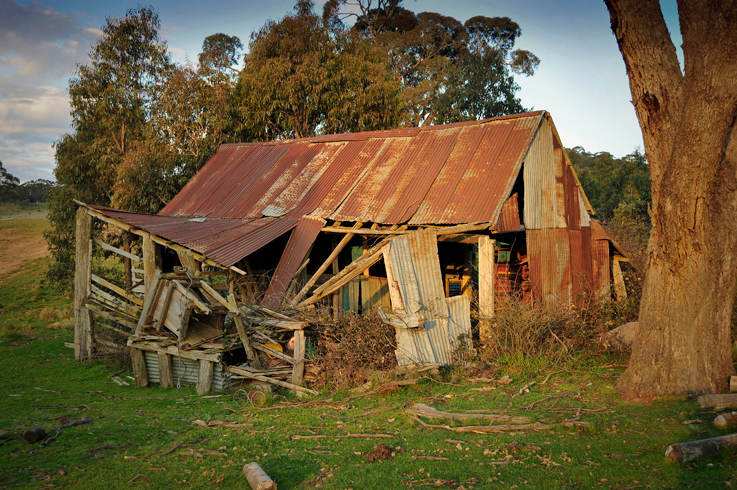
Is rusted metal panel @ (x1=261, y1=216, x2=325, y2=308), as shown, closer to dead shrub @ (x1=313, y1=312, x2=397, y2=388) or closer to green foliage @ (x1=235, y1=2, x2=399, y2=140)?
dead shrub @ (x1=313, y1=312, x2=397, y2=388)

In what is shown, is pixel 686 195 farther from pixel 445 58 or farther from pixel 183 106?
pixel 445 58

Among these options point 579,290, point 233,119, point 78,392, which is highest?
point 233,119

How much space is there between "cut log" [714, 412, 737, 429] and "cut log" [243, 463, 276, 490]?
4660 mm

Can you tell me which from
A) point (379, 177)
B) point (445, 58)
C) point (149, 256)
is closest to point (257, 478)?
point (149, 256)

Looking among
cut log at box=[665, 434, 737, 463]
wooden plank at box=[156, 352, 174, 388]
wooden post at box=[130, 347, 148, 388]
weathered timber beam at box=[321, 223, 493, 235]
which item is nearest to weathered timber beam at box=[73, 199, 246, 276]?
wooden plank at box=[156, 352, 174, 388]

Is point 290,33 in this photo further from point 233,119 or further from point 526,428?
point 526,428

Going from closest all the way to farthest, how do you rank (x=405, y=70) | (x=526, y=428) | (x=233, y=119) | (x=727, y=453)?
(x=727, y=453) → (x=526, y=428) → (x=233, y=119) → (x=405, y=70)

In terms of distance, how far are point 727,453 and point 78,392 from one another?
10.00 metres

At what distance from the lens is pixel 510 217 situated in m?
10.8

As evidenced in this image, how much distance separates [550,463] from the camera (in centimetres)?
505

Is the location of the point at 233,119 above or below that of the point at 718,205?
above

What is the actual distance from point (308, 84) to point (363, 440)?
20320 mm

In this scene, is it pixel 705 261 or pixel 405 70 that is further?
pixel 405 70

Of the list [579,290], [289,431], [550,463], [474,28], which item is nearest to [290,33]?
[474,28]
